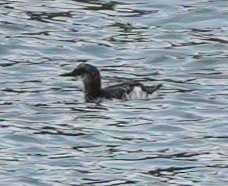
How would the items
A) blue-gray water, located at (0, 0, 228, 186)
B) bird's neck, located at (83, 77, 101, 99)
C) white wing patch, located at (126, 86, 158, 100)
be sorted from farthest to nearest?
1. bird's neck, located at (83, 77, 101, 99)
2. white wing patch, located at (126, 86, 158, 100)
3. blue-gray water, located at (0, 0, 228, 186)

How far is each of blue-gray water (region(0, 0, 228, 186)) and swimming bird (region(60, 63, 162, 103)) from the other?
14 cm

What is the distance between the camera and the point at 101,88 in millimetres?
18250

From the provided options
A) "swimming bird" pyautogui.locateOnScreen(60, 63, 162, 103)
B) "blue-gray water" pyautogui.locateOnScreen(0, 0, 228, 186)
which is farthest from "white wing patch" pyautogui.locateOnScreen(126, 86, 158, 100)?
"blue-gray water" pyautogui.locateOnScreen(0, 0, 228, 186)

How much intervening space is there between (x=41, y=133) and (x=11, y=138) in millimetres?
432

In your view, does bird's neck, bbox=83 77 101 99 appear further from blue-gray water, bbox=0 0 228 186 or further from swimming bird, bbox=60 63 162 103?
blue-gray water, bbox=0 0 228 186

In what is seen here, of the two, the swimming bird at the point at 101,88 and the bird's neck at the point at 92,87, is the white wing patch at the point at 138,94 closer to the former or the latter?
the swimming bird at the point at 101,88

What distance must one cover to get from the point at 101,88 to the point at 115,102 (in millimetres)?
578

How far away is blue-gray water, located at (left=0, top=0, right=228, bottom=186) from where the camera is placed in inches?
562

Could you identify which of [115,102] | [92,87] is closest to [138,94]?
[115,102]

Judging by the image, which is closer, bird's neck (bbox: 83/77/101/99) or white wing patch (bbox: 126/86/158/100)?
white wing patch (bbox: 126/86/158/100)

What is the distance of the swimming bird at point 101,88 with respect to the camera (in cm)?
1758

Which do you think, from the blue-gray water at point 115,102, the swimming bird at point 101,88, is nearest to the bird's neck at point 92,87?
the swimming bird at point 101,88

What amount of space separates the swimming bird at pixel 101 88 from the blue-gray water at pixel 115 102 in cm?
14

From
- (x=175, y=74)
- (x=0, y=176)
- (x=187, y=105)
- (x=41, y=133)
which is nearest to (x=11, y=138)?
(x=41, y=133)
